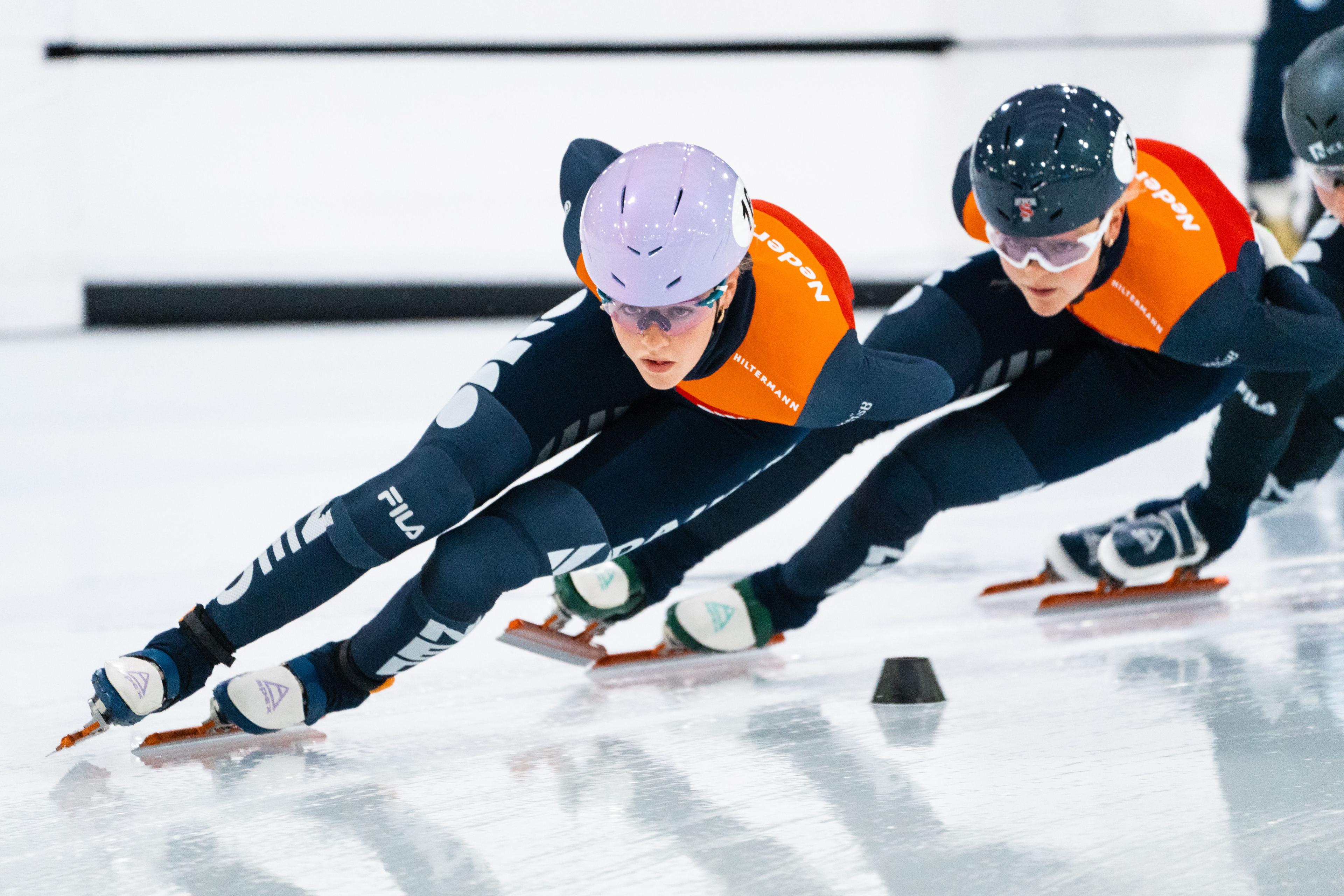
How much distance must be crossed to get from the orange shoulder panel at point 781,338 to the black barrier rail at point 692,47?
8.04m

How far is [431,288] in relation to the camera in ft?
34.8

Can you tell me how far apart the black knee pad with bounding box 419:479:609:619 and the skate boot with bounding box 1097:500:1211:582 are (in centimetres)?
156

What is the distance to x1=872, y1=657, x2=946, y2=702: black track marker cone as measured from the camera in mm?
2875

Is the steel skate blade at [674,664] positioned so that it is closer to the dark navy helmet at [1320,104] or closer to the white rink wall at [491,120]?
the dark navy helmet at [1320,104]

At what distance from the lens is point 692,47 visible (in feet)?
34.4

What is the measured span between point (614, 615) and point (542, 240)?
7.54 meters

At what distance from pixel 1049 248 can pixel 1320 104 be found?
0.93 metres

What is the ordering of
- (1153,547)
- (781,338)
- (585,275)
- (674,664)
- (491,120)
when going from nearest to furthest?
(781,338), (585,275), (674,664), (1153,547), (491,120)

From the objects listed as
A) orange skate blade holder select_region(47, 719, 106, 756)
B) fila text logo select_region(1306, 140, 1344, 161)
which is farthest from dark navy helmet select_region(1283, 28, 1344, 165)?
orange skate blade holder select_region(47, 719, 106, 756)

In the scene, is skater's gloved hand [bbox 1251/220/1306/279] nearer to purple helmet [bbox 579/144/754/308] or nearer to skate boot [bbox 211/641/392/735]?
purple helmet [bbox 579/144/754/308]

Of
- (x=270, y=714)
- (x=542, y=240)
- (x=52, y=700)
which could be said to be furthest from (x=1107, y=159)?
(x=542, y=240)

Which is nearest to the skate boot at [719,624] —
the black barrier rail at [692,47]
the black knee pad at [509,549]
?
the black knee pad at [509,549]

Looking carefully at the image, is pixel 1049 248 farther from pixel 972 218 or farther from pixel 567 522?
pixel 567 522

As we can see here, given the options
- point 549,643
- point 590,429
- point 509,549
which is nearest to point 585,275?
point 590,429
